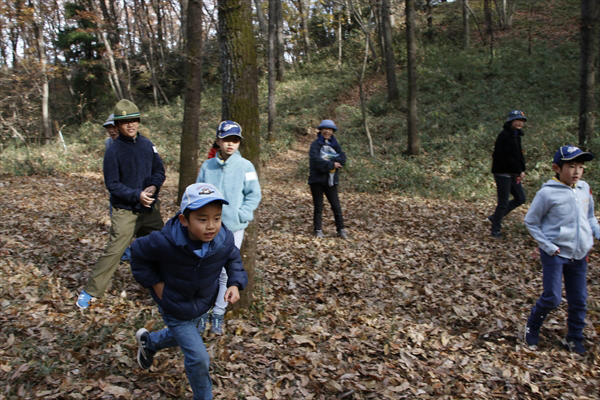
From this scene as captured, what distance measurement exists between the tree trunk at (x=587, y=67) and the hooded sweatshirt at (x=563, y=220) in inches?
376

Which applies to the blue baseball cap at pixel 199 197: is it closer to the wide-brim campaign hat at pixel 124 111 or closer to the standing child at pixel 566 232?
the wide-brim campaign hat at pixel 124 111

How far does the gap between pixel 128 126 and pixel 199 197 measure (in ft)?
8.69

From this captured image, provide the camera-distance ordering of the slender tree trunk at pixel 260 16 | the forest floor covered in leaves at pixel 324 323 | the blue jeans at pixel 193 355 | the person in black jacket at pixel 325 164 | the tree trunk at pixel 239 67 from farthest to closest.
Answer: the slender tree trunk at pixel 260 16
the person in black jacket at pixel 325 164
the tree trunk at pixel 239 67
the forest floor covered in leaves at pixel 324 323
the blue jeans at pixel 193 355

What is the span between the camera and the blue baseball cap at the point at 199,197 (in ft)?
9.14

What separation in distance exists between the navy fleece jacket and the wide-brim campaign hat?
0.28 m

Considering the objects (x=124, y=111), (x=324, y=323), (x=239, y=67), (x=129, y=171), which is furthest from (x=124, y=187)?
(x=324, y=323)

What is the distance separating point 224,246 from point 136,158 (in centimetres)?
257

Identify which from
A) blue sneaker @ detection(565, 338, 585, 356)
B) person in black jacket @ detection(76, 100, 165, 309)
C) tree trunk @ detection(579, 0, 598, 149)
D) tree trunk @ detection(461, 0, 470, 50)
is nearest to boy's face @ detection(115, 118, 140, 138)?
person in black jacket @ detection(76, 100, 165, 309)

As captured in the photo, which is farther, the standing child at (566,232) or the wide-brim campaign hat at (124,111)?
the wide-brim campaign hat at (124,111)

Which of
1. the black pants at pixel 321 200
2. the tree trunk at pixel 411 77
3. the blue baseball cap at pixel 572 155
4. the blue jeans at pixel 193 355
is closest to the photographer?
the blue jeans at pixel 193 355

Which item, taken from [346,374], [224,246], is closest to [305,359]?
[346,374]

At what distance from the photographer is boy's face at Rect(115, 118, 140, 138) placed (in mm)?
4922

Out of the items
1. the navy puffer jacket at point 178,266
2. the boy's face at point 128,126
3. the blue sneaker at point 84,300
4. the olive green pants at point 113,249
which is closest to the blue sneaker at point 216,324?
the navy puffer jacket at point 178,266

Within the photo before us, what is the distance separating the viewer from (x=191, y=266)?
9.89 ft
